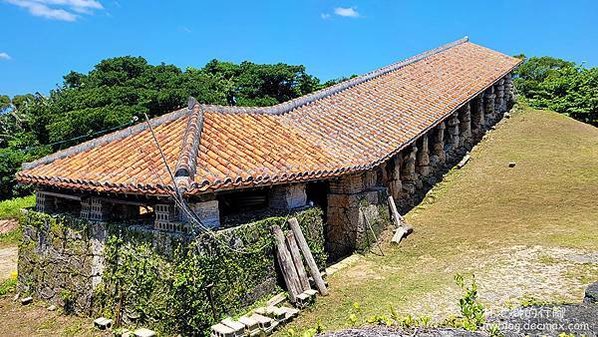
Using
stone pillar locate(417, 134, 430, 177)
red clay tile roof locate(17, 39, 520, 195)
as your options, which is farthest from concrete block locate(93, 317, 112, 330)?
stone pillar locate(417, 134, 430, 177)

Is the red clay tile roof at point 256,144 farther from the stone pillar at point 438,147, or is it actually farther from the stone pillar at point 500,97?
the stone pillar at point 500,97

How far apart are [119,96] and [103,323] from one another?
20.5 metres

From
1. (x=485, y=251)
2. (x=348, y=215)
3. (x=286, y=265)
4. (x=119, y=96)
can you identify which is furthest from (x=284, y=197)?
(x=119, y=96)

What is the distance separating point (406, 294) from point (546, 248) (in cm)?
347

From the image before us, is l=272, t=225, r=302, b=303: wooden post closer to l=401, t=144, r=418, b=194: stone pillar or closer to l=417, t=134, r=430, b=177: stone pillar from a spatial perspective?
l=401, t=144, r=418, b=194: stone pillar

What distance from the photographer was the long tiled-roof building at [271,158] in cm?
710

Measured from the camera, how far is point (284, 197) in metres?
8.60

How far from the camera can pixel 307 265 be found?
8406mm

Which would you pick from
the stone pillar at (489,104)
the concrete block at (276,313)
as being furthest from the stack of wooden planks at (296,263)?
the stone pillar at (489,104)

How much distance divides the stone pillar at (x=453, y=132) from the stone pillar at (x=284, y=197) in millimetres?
9109

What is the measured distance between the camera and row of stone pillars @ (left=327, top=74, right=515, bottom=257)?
10.4m

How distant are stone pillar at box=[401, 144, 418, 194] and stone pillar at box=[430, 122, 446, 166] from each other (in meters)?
1.97

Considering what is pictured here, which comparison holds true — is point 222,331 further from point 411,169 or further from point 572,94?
point 572,94

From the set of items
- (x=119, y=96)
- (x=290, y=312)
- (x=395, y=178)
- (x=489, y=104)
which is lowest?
(x=290, y=312)
